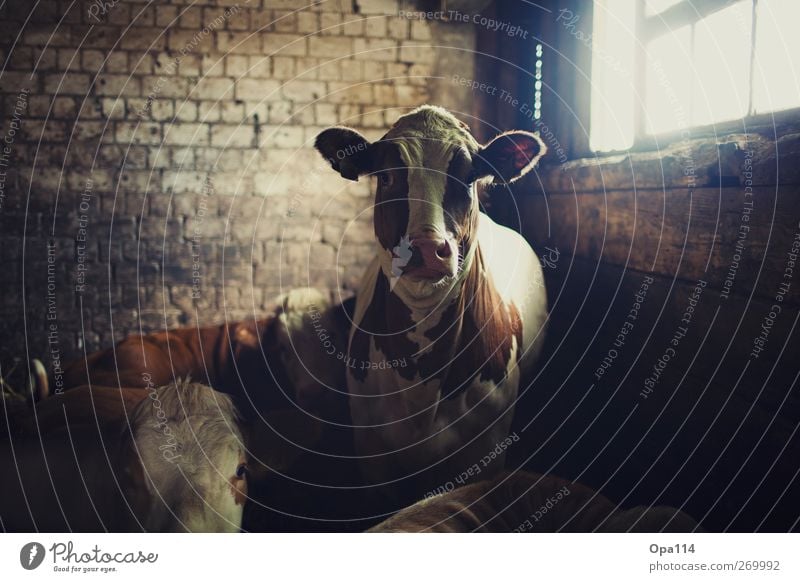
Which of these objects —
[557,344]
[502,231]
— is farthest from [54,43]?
[557,344]

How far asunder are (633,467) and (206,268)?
2.65 metres

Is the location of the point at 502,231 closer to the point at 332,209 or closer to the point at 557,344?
the point at 557,344

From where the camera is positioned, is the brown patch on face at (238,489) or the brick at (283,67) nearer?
the brown patch on face at (238,489)

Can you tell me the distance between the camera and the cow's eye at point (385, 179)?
2096 mm

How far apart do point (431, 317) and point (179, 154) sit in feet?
7.60

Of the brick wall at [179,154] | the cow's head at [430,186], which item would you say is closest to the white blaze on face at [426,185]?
the cow's head at [430,186]

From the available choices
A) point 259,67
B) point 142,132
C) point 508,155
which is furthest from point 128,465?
point 259,67

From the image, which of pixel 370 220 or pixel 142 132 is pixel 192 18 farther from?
pixel 370 220

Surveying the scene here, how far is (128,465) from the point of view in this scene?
7.00 ft

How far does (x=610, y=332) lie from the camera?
8.23 feet

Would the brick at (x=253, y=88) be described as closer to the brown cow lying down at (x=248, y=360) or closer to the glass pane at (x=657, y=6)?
the brown cow lying down at (x=248, y=360)

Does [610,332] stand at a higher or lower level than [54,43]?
lower

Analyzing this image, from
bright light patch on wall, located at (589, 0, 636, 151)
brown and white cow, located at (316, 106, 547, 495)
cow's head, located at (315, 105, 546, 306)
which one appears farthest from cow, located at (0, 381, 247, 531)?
bright light patch on wall, located at (589, 0, 636, 151)
